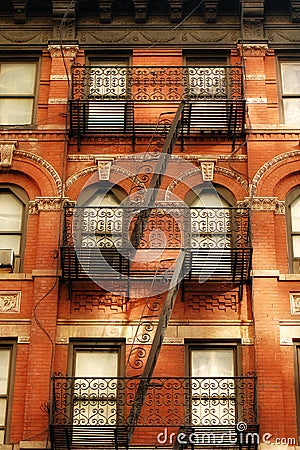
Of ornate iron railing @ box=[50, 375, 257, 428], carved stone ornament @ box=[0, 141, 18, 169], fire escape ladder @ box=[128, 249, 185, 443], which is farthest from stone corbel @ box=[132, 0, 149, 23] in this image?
ornate iron railing @ box=[50, 375, 257, 428]

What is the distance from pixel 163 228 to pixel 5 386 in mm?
4071

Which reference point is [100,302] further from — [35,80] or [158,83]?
[35,80]

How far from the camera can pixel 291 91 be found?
1966 centimetres

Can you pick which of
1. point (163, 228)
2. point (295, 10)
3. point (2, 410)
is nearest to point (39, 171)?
Answer: point (163, 228)

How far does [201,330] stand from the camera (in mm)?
16922

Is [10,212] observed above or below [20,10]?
below

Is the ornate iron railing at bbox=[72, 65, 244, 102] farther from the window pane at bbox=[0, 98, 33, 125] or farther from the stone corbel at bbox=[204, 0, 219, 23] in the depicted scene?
the stone corbel at bbox=[204, 0, 219, 23]

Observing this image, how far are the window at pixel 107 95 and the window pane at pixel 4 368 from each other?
16.0ft

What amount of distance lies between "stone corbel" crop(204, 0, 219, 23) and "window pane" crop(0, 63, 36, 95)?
12.5 feet

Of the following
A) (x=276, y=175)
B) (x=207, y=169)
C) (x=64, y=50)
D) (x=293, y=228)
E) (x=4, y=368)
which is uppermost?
(x=64, y=50)

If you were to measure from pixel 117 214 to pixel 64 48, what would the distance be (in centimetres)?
422

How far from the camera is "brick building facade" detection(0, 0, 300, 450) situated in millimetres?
16109

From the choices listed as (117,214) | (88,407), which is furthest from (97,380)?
(117,214)

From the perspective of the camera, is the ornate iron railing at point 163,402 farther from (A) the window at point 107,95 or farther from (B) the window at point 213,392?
(A) the window at point 107,95
